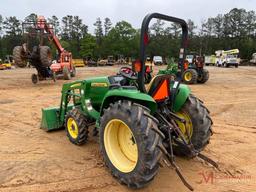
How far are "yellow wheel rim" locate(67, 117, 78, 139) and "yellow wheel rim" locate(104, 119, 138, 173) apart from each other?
1.29 metres

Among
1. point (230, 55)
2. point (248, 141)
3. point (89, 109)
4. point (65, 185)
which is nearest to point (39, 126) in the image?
point (89, 109)

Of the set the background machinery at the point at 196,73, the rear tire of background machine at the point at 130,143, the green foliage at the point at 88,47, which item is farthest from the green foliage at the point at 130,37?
the rear tire of background machine at the point at 130,143

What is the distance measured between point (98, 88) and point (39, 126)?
2136 mm

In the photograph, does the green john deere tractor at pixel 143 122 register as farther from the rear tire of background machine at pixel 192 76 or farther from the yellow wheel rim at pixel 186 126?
the rear tire of background machine at pixel 192 76

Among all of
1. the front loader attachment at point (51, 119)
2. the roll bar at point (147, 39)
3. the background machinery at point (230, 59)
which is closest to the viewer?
the roll bar at point (147, 39)

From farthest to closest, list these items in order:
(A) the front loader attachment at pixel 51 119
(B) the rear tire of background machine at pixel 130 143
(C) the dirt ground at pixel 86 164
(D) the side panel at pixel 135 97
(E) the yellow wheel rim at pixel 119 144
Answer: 1. (A) the front loader attachment at pixel 51 119
2. (E) the yellow wheel rim at pixel 119 144
3. (C) the dirt ground at pixel 86 164
4. (D) the side panel at pixel 135 97
5. (B) the rear tire of background machine at pixel 130 143

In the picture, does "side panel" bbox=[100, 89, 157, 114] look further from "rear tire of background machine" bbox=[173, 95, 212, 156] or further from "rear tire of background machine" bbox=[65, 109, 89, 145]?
"rear tire of background machine" bbox=[65, 109, 89, 145]

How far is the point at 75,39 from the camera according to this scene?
249 feet

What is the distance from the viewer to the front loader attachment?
19.7 feet

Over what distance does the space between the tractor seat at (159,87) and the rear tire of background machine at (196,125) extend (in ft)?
1.97

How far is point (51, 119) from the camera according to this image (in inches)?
237

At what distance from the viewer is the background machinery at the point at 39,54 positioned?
14.8 meters

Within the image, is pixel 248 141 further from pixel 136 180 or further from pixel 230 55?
pixel 230 55

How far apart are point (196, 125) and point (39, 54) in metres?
12.1
